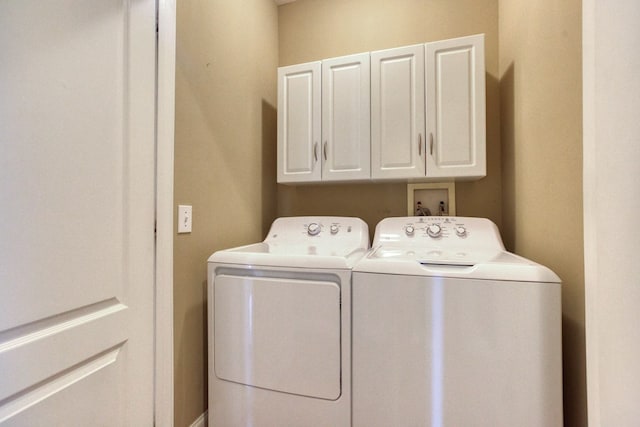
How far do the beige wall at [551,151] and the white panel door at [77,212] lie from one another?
1.54m

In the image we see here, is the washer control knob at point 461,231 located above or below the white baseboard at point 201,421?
above

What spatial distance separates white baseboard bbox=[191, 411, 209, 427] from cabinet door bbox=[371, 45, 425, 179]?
60.2 inches

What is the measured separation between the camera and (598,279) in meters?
0.70

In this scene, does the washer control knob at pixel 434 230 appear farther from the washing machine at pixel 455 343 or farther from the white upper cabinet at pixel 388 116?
the washing machine at pixel 455 343

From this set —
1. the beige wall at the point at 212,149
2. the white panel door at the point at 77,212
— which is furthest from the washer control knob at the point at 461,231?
the white panel door at the point at 77,212

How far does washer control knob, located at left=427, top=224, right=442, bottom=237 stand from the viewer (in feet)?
4.92

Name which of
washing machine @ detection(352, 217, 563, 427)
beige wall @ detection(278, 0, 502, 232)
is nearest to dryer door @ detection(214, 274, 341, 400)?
washing machine @ detection(352, 217, 563, 427)

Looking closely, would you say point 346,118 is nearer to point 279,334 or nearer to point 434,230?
point 434,230

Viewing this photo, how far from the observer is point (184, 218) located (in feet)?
4.06

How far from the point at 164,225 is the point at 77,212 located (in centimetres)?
32

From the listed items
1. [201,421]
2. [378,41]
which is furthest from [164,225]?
[378,41]

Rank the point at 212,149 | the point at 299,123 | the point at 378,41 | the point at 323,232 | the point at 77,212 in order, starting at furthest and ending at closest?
the point at 378,41 < the point at 299,123 < the point at 323,232 < the point at 212,149 < the point at 77,212

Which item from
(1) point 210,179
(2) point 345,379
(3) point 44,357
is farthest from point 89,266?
(2) point 345,379

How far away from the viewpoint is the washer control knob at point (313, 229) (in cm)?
168
